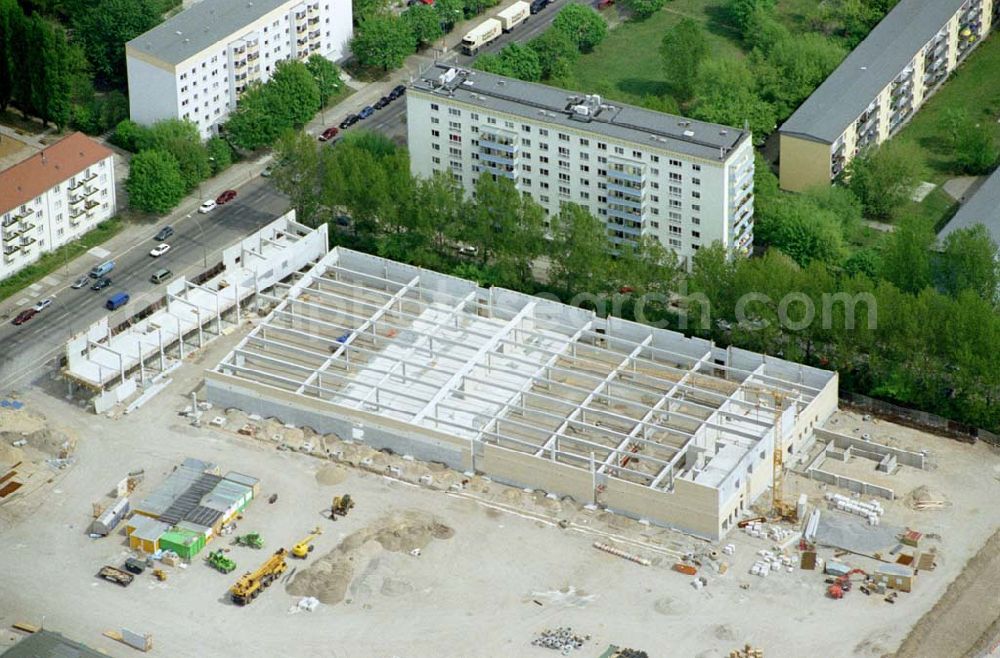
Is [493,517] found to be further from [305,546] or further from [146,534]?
[146,534]

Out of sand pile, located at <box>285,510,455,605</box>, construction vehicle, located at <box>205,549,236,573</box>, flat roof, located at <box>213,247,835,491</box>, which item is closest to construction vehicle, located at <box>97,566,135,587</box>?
construction vehicle, located at <box>205,549,236,573</box>

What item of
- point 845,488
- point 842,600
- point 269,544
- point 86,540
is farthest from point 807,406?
point 86,540

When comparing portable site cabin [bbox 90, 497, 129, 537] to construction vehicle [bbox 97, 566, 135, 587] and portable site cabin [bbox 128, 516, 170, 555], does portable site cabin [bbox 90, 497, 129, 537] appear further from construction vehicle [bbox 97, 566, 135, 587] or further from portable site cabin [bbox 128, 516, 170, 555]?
construction vehicle [bbox 97, 566, 135, 587]

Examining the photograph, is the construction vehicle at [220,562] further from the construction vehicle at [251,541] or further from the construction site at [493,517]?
the construction vehicle at [251,541]

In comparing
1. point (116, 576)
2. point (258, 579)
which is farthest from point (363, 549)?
point (116, 576)

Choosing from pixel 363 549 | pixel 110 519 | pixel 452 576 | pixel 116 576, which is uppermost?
pixel 110 519

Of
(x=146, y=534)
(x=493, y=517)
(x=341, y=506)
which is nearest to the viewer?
(x=146, y=534)

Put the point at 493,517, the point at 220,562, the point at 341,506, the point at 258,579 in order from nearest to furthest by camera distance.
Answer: the point at 258,579, the point at 220,562, the point at 493,517, the point at 341,506
